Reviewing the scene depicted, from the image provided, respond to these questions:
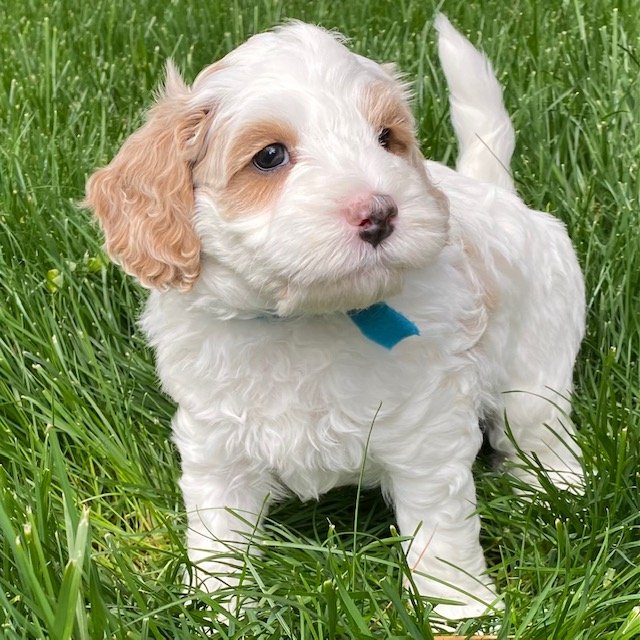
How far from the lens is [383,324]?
8.26 ft

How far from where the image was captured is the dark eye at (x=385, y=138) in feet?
8.26

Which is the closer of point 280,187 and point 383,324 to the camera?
point 280,187

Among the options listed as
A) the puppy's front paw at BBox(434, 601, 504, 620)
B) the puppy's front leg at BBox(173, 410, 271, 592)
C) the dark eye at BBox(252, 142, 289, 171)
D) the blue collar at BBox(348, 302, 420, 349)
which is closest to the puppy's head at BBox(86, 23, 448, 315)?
the dark eye at BBox(252, 142, 289, 171)

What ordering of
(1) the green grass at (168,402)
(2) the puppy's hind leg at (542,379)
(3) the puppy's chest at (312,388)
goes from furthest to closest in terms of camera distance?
(2) the puppy's hind leg at (542,379), (3) the puppy's chest at (312,388), (1) the green grass at (168,402)

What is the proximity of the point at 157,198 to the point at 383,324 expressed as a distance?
666 millimetres

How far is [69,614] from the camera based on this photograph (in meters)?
2.04

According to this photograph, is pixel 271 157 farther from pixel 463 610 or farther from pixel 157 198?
pixel 463 610

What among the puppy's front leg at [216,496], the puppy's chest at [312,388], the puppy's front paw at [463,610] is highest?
the puppy's chest at [312,388]

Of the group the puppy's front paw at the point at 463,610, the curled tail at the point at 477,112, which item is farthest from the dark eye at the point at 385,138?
the puppy's front paw at the point at 463,610

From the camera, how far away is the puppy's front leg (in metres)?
2.79

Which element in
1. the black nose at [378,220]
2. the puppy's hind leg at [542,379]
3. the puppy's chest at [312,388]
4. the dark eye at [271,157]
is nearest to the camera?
the black nose at [378,220]

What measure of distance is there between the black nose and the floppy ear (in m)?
0.49

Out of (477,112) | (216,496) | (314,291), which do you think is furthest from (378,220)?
(477,112)

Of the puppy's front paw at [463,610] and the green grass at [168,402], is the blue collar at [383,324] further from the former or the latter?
the puppy's front paw at [463,610]
